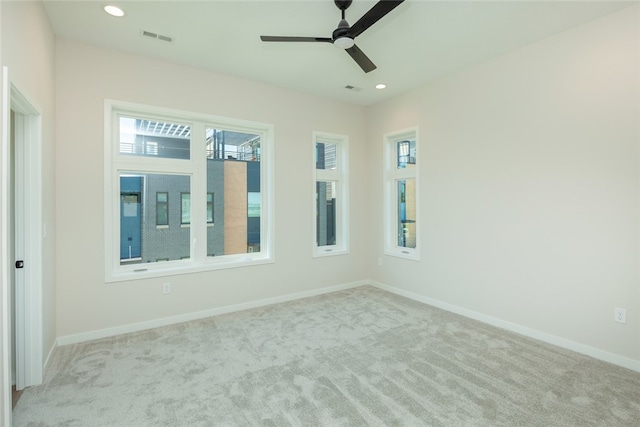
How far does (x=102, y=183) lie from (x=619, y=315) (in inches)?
194

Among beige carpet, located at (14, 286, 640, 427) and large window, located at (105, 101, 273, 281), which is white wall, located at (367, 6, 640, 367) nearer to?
beige carpet, located at (14, 286, 640, 427)

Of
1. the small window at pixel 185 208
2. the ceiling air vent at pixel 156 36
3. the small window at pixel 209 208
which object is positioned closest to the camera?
the ceiling air vent at pixel 156 36

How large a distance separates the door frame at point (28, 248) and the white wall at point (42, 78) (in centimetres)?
15

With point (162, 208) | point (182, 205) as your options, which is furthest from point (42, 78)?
point (182, 205)

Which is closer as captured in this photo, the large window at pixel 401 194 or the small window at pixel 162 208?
the small window at pixel 162 208

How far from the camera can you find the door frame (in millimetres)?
2273

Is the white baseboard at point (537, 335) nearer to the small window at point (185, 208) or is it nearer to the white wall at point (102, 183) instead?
the white wall at point (102, 183)

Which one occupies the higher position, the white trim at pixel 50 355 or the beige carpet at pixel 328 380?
the white trim at pixel 50 355

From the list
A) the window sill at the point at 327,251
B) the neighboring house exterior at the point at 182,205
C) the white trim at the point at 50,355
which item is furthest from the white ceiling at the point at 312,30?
the white trim at the point at 50,355

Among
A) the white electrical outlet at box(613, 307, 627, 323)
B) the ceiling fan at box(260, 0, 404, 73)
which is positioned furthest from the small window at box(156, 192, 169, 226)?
the white electrical outlet at box(613, 307, 627, 323)

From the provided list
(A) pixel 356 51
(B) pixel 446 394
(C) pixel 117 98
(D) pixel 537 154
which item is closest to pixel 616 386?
(B) pixel 446 394

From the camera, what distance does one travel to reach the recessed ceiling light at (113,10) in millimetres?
2506

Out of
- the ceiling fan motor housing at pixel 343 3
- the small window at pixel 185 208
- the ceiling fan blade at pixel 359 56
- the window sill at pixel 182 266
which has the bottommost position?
the window sill at pixel 182 266

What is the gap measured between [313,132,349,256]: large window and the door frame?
10.5ft
